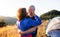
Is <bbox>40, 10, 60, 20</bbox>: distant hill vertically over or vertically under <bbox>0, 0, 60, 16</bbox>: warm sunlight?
under

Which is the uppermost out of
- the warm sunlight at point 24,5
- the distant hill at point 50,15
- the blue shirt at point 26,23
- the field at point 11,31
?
the warm sunlight at point 24,5

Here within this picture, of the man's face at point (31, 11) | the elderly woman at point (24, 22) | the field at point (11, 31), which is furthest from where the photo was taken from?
the field at point (11, 31)

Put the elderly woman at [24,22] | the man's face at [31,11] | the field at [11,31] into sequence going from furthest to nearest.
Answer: the field at [11,31] < the man's face at [31,11] < the elderly woman at [24,22]

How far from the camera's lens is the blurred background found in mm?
3189

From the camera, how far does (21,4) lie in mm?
3268

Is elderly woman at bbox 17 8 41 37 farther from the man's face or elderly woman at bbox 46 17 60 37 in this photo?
elderly woman at bbox 46 17 60 37

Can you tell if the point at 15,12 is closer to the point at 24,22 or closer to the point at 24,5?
the point at 24,5

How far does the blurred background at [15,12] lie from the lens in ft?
10.5

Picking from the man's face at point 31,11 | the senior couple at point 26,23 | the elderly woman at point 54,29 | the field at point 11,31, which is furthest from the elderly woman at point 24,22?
Answer: the field at point 11,31

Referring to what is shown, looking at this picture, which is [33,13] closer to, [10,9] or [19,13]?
[19,13]

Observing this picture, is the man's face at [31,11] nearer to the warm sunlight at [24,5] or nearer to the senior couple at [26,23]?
the senior couple at [26,23]

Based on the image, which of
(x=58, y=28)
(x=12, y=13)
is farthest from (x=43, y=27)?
(x=12, y=13)

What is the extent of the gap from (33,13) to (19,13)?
30 cm

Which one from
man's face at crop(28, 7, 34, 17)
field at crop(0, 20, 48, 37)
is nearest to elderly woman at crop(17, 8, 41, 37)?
man's face at crop(28, 7, 34, 17)
